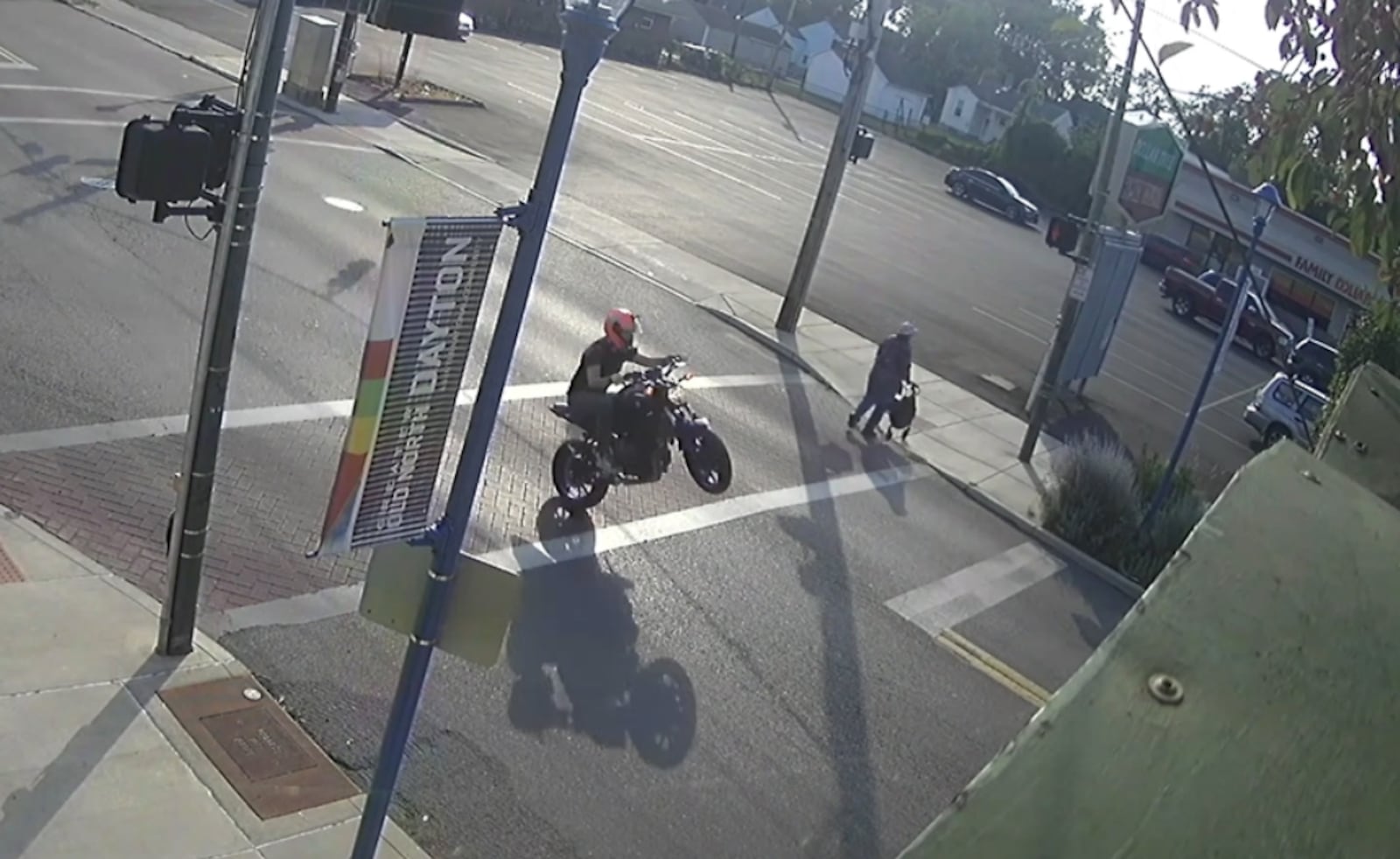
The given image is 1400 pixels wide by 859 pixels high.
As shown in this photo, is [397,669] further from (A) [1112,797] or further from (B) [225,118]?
(A) [1112,797]

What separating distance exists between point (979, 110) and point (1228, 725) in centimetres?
9246

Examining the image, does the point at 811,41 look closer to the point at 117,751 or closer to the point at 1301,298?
the point at 1301,298

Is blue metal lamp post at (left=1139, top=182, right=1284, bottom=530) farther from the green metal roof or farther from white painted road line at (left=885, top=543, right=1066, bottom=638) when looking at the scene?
the green metal roof

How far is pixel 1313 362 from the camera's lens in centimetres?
3084

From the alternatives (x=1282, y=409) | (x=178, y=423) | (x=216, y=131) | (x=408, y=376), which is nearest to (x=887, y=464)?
(x=178, y=423)

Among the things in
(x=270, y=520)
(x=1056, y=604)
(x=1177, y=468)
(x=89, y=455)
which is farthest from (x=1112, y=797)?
(x=1177, y=468)

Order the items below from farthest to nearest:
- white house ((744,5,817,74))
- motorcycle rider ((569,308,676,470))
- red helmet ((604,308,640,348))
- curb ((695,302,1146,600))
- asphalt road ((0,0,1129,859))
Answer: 1. white house ((744,5,817,74))
2. curb ((695,302,1146,600))
3. red helmet ((604,308,640,348))
4. motorcycle rider ((569,308,676,470))
5. asphalt road ((0,0,1129,859))

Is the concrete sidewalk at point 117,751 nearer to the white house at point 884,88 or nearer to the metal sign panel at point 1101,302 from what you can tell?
the metal sign panel at point 1101,302

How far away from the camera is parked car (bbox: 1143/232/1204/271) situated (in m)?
47.3

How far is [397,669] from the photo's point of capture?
27.7 feet

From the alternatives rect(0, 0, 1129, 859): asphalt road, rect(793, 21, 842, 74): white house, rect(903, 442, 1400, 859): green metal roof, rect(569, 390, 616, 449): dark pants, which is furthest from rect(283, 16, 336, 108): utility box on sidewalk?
rect(793, 21, 842, 74): white house

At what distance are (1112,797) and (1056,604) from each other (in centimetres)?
1228

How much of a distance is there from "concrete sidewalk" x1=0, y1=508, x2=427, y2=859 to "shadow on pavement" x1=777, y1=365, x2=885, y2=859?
112 inches

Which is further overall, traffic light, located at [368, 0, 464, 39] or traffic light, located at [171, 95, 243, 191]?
traffic light, located at [368, 0, 464, 39]
